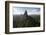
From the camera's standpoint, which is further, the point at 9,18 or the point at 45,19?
the point at 45,19

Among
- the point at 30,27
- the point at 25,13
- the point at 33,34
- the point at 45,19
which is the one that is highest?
the point at 25,13

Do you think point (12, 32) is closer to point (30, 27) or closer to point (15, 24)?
point (15, 24)

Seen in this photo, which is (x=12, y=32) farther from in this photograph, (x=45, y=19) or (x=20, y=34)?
(x=45, y=19)

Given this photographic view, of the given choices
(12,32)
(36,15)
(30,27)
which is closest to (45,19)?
(36,15)

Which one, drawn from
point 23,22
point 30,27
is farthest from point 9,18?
point 30,27

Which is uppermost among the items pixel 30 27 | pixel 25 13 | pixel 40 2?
pixel 40 2

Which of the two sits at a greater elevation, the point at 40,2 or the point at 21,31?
the point at 40,2
